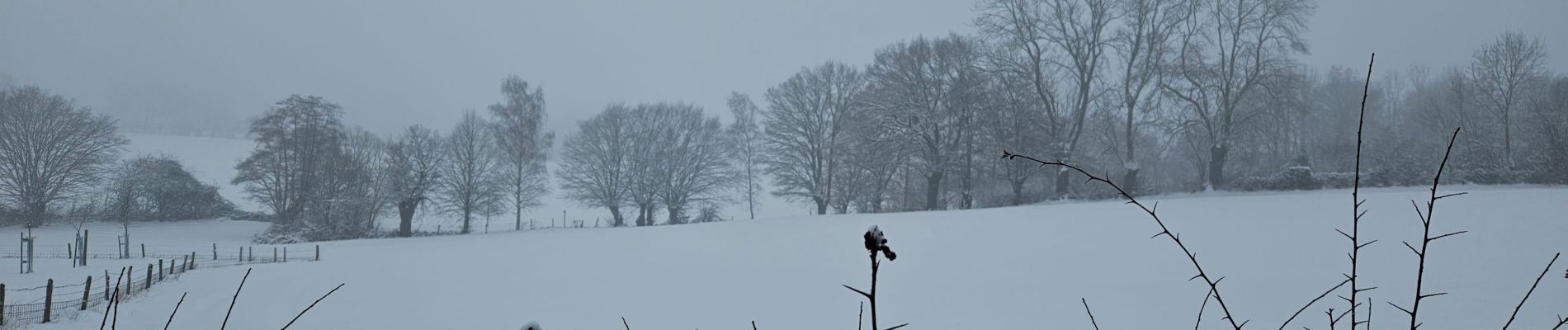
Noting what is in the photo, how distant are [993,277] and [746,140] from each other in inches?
737

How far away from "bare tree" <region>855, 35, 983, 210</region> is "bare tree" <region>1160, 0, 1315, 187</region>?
535cm

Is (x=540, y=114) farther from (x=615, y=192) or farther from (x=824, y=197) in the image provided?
(x=824, y=197)

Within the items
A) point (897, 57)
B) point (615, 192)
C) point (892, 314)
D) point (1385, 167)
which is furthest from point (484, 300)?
point (1385, 167)

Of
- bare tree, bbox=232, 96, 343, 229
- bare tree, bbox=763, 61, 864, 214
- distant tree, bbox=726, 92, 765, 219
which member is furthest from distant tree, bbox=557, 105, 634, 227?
bare tree, bbox=232, 96, 343, 229

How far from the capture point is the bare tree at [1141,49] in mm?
19297

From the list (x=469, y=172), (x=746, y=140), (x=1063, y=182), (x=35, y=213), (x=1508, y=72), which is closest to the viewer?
(x=35, y=213)

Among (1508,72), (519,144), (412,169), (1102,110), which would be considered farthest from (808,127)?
(1508,72)

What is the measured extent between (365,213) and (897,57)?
18442 mm

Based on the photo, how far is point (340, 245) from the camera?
64.2 feet

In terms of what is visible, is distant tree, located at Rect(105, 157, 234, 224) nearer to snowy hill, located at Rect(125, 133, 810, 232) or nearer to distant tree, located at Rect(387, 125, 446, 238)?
snowy hill, located at Rect(125, 133, 810, 232)

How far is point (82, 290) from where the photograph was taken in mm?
9781

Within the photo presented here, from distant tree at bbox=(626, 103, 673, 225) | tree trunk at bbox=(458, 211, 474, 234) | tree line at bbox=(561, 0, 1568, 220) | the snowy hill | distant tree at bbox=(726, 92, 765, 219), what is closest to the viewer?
tree line at bbox=(561, 0, 1568, 220)

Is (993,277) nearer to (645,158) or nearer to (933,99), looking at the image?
(933,99)

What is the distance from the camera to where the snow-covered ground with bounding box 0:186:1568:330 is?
769 cm
